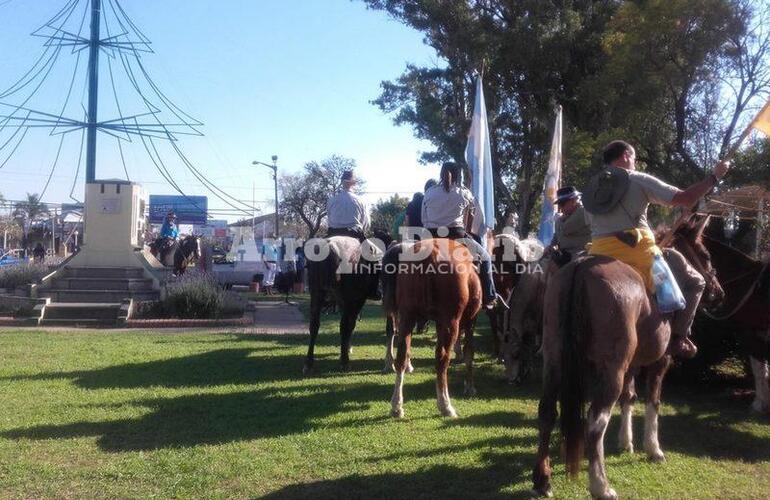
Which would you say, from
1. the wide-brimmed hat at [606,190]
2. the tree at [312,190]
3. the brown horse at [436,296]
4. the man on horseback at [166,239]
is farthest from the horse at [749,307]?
the tree at [312,190]

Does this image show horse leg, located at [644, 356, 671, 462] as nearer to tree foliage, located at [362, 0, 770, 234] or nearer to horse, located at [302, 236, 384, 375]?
horse, located at [302, 236, 384, 375]

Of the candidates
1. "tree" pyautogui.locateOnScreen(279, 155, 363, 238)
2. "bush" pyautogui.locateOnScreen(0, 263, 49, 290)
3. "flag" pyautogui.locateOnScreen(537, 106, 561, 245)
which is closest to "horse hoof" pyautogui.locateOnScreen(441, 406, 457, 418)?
"flag" pyautogui.locateOnScreen(537, 106, 561, 245)

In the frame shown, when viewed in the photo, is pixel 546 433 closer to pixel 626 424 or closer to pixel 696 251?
pixel 626 424

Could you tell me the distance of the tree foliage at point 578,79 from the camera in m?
16.5

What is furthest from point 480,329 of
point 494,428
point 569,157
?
point 494,428

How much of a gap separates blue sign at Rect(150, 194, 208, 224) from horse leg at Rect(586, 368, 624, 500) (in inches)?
2337

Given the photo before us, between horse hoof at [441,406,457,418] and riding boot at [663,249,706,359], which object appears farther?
horse hoof at [441,406,457,418]

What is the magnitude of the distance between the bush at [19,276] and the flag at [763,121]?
17030mm

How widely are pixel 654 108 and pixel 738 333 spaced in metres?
12.0

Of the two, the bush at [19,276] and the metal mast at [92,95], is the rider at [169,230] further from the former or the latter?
the bush at [19,276]

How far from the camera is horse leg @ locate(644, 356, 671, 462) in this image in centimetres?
600

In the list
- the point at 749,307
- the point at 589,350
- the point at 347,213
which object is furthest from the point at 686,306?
the point at 347,213

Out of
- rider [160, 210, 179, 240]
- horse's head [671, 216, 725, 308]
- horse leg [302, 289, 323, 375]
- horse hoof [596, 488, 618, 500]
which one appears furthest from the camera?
rider [160, 210, 179, 240]

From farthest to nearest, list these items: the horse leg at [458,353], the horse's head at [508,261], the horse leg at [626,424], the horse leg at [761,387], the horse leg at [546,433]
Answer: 1. the horse leg at [458,353]
2. the horse's head at [508,261]
3. the horse leg at [761,387]
4. the horse leg at [626,424]
5. the horse leg at [546,433]
